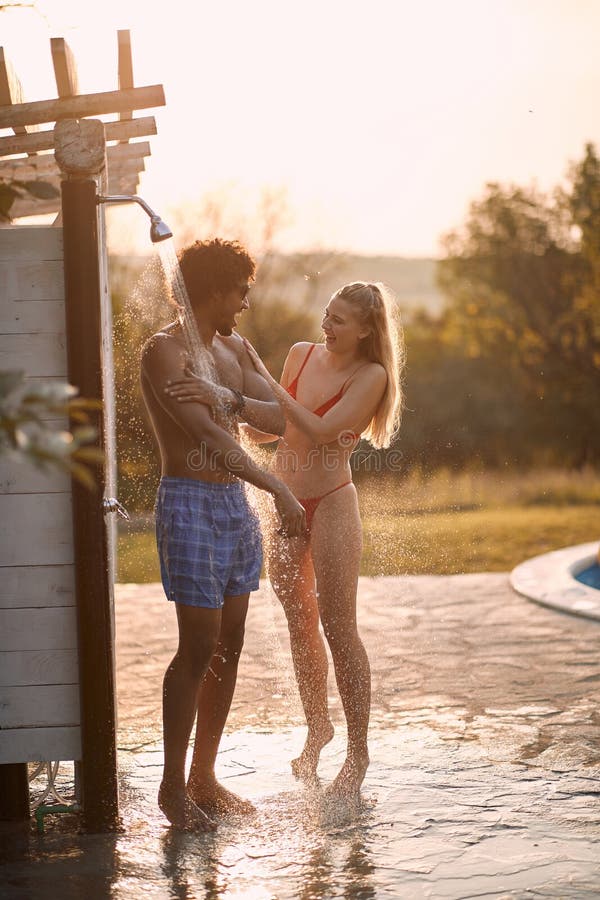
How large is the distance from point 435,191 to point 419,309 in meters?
6.55

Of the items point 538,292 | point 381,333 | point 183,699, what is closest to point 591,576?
point 381,333

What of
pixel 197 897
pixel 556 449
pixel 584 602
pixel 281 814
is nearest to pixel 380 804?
pixel 281 814

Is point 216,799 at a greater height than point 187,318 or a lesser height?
lesser

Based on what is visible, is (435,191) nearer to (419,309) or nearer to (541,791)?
(419,309)

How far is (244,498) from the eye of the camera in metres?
3.79

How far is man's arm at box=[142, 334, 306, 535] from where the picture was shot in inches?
139

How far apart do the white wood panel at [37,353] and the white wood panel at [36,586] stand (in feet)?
1.87

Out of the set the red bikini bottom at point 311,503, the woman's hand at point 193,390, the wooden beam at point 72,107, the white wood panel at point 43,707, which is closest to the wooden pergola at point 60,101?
the wooden beam at point 72,107

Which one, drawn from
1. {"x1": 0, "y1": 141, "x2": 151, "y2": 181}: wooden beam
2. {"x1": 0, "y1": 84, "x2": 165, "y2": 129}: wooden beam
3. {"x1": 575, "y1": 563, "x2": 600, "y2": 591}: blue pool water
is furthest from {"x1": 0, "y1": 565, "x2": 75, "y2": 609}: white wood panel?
{"x1": 575, "y1": 563, "x2": 600, "y2": 591}: blue pool water

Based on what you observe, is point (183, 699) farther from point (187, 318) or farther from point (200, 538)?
point (187, 318)

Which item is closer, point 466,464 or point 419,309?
point 466,464

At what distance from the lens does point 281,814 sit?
3840mm

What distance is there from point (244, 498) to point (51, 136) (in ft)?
4.14

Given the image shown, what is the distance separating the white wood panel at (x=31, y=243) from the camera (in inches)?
140
